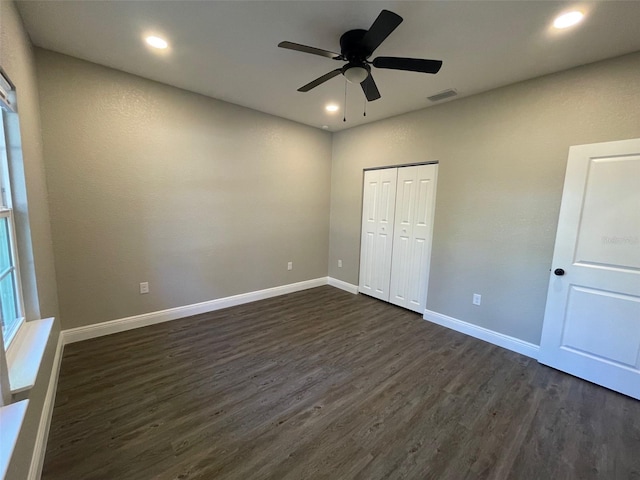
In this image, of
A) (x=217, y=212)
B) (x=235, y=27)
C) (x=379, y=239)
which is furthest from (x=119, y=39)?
(x=379, y=239)

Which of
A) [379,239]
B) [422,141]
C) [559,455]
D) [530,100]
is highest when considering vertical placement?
[530,100]

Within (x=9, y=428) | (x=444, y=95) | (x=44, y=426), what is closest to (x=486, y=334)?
(x=444, y=95)

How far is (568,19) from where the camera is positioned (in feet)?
5.89

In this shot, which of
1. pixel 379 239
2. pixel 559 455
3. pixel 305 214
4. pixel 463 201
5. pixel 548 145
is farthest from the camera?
pixel 305 214

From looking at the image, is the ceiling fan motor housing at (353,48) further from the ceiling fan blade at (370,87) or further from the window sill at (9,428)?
the window sill at (9,428)

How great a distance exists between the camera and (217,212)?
3527 millimetres

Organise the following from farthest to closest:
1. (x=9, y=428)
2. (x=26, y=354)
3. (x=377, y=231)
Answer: (x=377, y=231) < (x=26, y=354) < (x=9, y=428)

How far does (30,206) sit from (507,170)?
406 cm

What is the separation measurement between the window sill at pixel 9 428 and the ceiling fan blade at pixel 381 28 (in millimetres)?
2403

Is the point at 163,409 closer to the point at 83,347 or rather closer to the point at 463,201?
the point at 83,347

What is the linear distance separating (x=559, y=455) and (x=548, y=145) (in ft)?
8.12

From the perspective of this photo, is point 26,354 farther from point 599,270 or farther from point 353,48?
point 599,270

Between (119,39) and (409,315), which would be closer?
(119,39)

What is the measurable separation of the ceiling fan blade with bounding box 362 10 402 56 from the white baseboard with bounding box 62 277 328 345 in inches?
128
